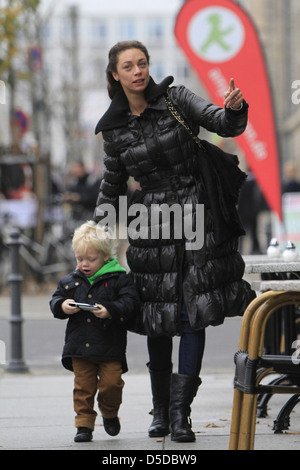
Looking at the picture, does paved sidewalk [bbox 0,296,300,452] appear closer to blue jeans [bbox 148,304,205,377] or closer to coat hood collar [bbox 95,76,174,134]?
blue jeans [bbox 148,304,205,377]

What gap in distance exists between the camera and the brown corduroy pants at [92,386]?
17.8 ft

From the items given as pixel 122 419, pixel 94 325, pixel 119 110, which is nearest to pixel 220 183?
pixel 119 110

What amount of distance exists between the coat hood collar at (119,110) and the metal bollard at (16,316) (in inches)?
141

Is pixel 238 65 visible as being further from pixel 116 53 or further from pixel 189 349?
pixel 189 349

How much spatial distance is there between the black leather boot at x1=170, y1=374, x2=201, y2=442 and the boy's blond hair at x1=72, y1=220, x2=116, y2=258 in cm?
73

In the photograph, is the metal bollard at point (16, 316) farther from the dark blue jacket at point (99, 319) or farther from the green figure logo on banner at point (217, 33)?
the green figure logo on banner at point (217, 33)

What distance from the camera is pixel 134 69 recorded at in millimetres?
5410

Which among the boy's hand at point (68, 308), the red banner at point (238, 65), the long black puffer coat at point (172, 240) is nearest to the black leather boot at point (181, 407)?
the long black puffer coat at point (172, 240)

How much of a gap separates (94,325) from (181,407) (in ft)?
1.93

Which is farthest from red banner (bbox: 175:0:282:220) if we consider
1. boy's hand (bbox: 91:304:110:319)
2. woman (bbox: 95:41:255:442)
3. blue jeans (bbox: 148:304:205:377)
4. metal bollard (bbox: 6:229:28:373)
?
boy's hand (bbox: 91:304:110:319)

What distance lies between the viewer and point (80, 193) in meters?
18.4

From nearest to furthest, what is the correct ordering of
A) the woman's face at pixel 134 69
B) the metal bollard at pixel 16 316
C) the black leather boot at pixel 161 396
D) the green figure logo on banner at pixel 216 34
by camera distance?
1. the woman's face at pixel 134 69
2. the black leather boot at pixel 161 396
3. the metal bollard at pixel 16 316
4. the green figure logo on banner at pixel 216 34

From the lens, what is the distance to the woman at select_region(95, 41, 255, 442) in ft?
17.3
